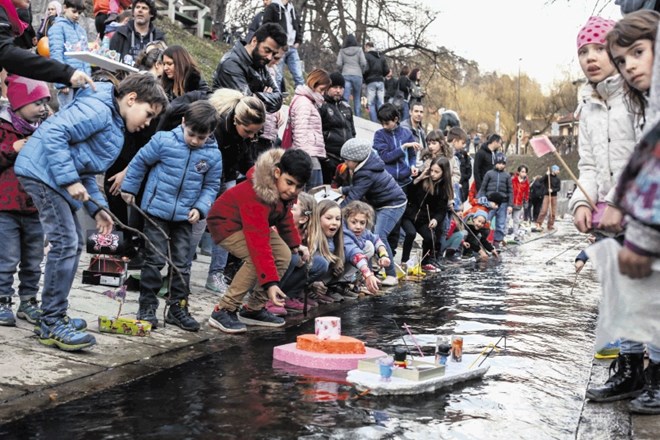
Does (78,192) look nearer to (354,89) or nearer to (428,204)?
(428,204)

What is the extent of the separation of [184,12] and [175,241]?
19.6 metres

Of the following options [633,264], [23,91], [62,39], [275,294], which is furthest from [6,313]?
[62,39]

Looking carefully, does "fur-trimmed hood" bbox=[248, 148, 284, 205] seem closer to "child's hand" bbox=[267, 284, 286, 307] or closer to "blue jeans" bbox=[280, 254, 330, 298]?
"child's hand" bbox=[267, 284, 286, 307]

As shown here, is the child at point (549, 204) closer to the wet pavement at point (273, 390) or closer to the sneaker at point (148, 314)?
the wet pavement at point (273, 390)

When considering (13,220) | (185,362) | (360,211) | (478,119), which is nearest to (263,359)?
(185,362)

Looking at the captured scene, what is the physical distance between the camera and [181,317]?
6.13 m

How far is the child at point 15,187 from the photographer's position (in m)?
5.52

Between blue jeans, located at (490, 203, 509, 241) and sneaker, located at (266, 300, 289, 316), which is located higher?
blue jeans, located at (490, 203, 509, 241)

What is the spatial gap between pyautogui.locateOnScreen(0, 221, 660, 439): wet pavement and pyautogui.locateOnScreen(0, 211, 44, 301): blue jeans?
32cm

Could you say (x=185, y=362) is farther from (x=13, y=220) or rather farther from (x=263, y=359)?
(x=13, y=220)

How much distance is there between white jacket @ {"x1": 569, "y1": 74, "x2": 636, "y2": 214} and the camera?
446 centimetres

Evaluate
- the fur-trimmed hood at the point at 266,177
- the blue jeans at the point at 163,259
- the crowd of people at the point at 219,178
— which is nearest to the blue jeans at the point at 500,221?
the crowd of people at the point at 219,178

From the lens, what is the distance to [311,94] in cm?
959

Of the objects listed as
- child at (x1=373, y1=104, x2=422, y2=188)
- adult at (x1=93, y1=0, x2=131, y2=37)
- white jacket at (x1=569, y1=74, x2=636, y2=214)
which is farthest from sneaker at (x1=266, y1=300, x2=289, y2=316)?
adult at (x1=93, y1=0, x2=131, y2=37)
